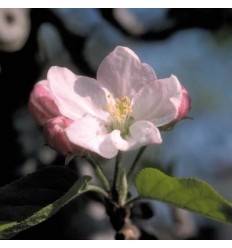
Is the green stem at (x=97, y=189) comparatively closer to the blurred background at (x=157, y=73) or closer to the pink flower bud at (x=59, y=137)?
the pink flower bud at (x=59, y=137)

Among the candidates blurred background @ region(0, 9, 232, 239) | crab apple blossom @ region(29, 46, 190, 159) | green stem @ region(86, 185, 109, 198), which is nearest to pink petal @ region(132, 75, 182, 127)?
crab apple blossom @ region(29, 46, 190, 159)

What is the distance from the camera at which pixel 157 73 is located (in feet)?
4.83

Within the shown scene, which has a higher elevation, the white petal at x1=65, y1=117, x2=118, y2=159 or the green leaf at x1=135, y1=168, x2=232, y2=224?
the white petal at x1=65, y1=117, x2=118, y2=159

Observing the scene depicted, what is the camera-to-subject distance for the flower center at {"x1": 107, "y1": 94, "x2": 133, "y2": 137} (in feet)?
3.67

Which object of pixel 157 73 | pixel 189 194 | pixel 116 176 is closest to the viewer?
pixel 189 194

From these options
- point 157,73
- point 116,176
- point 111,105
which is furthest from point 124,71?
point 157,73

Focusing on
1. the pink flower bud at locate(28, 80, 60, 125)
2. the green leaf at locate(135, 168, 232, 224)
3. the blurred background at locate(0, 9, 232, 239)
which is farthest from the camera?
the blurred background at locate(0, 9, 232, 239)

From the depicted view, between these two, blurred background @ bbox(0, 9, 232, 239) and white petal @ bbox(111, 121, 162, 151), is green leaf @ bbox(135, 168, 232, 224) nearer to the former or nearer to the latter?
white petal @ bbox(111, 121, 162, 151)

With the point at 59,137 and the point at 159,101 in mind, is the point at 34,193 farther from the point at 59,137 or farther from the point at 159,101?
the point at 159,101

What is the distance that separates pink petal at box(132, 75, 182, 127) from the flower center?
1cm

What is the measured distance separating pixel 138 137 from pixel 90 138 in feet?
0.24

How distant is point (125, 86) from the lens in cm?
113

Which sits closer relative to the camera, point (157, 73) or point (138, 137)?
point (138, 137)

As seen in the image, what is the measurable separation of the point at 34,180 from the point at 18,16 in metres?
0.56
